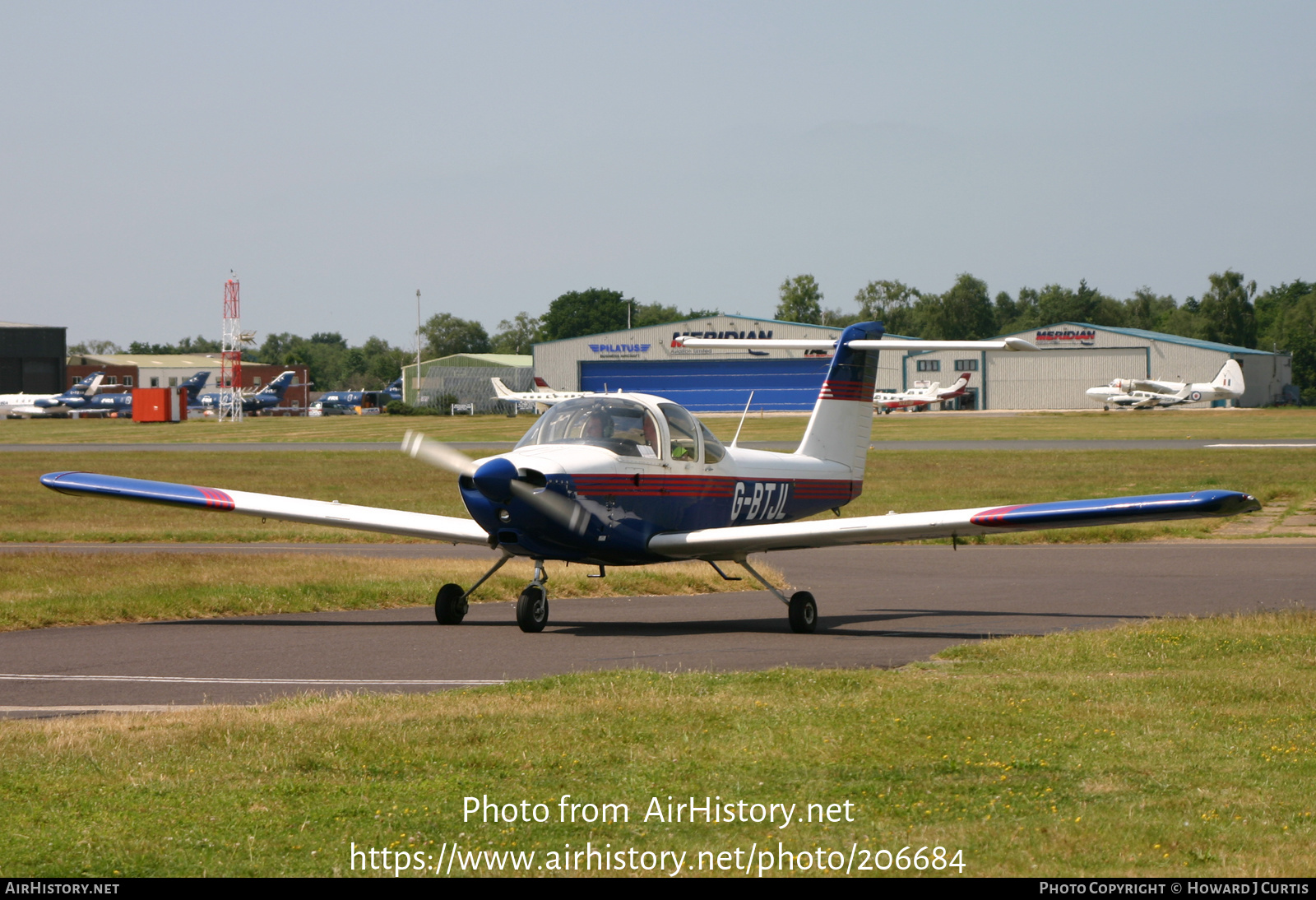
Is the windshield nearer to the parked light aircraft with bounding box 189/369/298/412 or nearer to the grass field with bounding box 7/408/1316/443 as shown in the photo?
the grass field with bounding box 7/408/1316/443

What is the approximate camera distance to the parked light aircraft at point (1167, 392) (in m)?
102

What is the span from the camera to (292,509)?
15.9 metres

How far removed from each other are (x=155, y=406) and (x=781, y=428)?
4517 cm

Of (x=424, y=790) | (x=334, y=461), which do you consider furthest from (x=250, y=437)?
(x=424, y=790)

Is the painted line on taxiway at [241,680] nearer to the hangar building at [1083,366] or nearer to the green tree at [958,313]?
the hangar building at [1083,366]

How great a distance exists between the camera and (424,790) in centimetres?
645

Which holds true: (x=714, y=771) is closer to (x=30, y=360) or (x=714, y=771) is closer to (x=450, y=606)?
(x=450, y=606)

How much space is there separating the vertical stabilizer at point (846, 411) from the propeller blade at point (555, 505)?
482cm

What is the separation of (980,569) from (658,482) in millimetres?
8488

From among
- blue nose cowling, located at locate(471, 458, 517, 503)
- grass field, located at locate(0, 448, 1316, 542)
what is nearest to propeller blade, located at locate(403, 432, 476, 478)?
blue nose cowling, located at locate(471, 458, 517, 503)

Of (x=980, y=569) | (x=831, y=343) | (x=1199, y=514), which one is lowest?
(x=980, y=569)

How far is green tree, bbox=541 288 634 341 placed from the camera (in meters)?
186

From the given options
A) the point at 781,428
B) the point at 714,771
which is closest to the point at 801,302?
the point at 781,428
